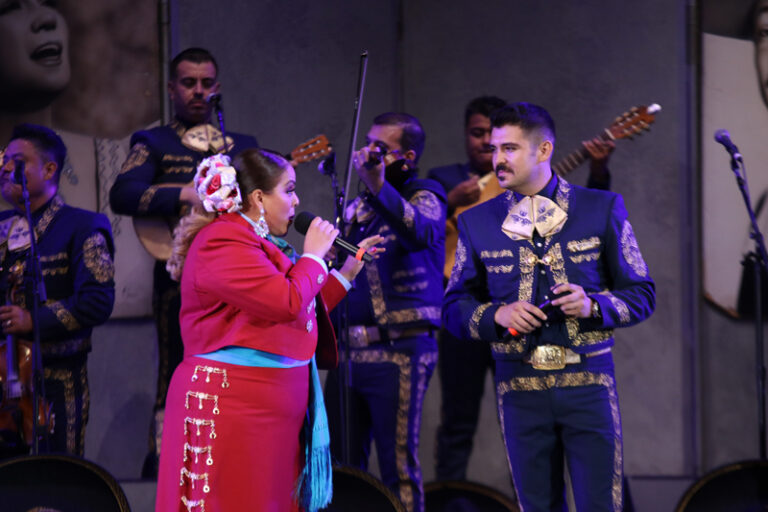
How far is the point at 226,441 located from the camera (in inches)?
103

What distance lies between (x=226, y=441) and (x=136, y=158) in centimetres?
204

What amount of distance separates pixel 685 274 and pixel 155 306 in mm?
2869

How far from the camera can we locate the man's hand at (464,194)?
14.7 feet

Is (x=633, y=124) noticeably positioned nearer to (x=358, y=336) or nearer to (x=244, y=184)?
(x=358, y=336)

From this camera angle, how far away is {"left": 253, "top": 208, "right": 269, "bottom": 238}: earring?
2.77 meters

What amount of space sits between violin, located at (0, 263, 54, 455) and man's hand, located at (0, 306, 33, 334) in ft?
0.12

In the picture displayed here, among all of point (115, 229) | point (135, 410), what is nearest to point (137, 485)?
point (135, 410)

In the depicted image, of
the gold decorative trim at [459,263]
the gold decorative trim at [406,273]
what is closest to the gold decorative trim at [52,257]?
the gold decorative trim at [406,273]

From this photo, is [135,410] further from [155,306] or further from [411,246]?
[411,246]

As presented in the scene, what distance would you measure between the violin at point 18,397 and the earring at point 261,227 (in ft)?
5.07

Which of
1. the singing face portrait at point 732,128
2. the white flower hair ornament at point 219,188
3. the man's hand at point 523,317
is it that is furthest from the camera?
the singing face portrait at point 732,128

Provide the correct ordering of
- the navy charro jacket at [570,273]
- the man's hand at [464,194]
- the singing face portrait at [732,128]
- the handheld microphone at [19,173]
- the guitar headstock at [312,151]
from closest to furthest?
1. the navy charro jacket at [570,273]
2. the handheld microphone at [19,173]
3. the guitar headstock at [312,151]
4. the man's hand at [464,194]
5. the singing face portrait at [732,128]

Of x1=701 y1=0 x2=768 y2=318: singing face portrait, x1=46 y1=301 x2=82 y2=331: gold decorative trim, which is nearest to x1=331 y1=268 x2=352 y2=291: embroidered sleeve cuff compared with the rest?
x1=46 y1=301 x2=82 y2=331: gold decorative trim

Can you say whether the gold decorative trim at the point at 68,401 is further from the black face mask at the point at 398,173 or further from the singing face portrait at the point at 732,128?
the singing face portrait at the point at 732,128
